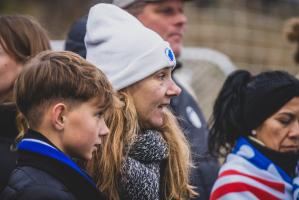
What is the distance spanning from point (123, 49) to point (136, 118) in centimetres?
32

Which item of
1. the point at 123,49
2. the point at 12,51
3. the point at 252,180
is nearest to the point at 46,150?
the point at 123,49

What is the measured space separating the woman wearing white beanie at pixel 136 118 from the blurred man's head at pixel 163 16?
4.48 ft

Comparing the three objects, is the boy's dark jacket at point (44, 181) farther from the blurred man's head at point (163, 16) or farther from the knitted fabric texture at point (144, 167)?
the blurred man's head at point (163, 16)

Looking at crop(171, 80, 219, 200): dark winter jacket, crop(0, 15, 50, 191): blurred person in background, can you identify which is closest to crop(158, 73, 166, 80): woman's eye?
crop(0, 15, 50, 191): blurred person in background

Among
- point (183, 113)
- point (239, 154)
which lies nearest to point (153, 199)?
point (239, 154)

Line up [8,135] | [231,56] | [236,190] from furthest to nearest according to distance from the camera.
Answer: [231,56]
[236,190]
[8,135]

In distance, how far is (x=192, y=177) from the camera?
5.89 m

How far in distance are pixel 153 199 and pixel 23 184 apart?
28.6 inches

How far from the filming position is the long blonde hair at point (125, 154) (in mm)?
4570

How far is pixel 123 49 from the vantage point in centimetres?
480

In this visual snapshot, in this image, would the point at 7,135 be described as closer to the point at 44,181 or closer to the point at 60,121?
the point at 60,121

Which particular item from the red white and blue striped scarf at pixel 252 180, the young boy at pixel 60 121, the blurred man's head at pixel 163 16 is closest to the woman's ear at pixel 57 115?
the young boy at pixel 60 121

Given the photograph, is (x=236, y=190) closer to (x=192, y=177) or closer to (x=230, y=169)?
(x=230, y=169)

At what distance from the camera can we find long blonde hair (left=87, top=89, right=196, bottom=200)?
457 cm
